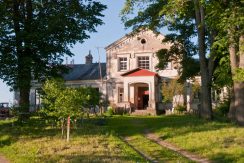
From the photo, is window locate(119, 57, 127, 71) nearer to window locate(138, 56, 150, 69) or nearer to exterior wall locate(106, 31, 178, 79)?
exterior wall locate(106, 31, 178, 79)

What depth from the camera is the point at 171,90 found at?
4497cm

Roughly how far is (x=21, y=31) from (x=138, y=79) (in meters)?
23.7

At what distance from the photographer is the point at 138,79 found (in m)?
46.1

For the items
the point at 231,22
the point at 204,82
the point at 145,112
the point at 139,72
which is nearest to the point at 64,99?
the point at 231,22

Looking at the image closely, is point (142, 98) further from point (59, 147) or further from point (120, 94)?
point (59, 147)

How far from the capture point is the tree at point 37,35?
23422 millimetres

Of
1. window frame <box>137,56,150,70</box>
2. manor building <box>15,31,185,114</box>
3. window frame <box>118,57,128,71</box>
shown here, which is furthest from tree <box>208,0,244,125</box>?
window frame <box>118,57,128,71</box>

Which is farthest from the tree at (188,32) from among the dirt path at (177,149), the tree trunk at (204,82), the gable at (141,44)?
the gable at (141,44)

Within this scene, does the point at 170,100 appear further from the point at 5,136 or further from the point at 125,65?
the point at 5,136

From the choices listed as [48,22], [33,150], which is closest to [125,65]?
[48,22]

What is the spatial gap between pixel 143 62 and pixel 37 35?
26.6 meters

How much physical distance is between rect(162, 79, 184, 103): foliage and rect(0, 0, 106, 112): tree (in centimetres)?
2026

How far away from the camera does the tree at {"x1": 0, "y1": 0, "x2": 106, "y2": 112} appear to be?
23422 millimetres

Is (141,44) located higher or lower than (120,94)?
higher
